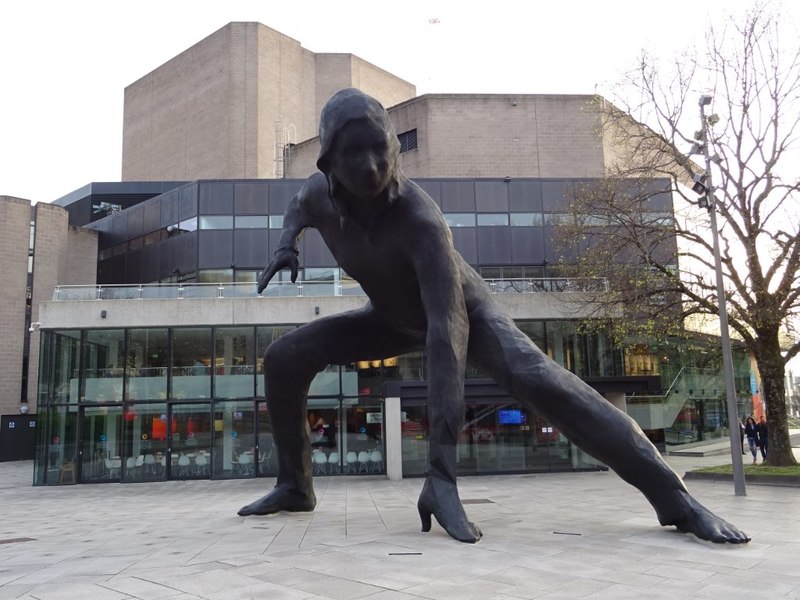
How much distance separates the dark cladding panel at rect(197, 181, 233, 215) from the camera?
92.8 ft

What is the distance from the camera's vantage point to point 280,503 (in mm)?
8305

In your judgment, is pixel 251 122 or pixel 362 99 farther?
pixel 251 122

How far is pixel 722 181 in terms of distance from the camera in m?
18.6

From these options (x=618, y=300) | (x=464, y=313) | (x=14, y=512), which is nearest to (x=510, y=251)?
(x=618, y=300)

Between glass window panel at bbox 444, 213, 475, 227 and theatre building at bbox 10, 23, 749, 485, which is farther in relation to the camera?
glass window panel at bbox 444, 213, 475, 227

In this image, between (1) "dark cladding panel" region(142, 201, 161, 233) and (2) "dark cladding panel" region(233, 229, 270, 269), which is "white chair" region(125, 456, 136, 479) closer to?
(2) "dark cladding panel" region(233, 229, 270, 269)

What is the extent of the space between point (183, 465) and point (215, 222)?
34.8ft

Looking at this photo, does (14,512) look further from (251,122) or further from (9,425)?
(251,122)

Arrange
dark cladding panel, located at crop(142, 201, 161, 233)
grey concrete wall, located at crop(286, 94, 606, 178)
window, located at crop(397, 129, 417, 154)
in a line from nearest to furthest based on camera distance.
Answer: dark cladding panel, located at crop(142, 201, 161, 233)
grey concrete wall, located at crop(286, 94, 606, 178)
window, located at crop(397, 129, 417, 154)

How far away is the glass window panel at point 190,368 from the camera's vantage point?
23.0m

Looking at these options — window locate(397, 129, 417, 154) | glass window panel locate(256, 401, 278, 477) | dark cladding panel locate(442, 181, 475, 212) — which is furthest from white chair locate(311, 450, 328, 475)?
window locate(397, 129, 417, 154)

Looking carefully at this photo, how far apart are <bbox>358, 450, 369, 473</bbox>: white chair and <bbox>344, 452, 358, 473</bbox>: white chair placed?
0.14 m

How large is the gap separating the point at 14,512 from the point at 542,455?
15.8 meters

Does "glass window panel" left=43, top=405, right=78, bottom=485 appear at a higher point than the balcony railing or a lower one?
lower
